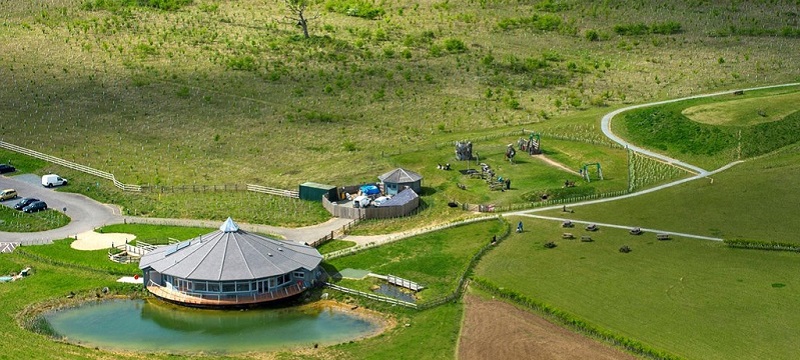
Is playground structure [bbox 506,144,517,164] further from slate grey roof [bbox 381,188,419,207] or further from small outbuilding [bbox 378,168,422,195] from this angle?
slate grey roof [bbox 381,188,419,207]

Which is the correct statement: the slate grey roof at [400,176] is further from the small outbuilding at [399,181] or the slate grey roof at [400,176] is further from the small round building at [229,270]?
the small round building at [229,270]

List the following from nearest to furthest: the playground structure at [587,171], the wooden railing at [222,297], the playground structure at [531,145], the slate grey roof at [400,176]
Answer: the wooden railing at [222,297]
the slate grey roof at [400,176]
the playground structure at [587,171]
the playground structure at [531,145]

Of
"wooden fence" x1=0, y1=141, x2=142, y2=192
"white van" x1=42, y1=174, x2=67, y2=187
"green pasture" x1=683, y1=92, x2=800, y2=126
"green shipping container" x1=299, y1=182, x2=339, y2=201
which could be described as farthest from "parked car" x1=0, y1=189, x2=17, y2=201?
"green pasture" x1=683, y1=92, x2=800, y2=126

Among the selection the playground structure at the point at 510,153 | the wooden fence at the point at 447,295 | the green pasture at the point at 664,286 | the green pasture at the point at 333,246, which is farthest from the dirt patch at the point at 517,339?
the playground structure at the point at 510,153

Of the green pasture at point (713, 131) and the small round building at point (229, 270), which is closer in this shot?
the small round building at point (229, 270)

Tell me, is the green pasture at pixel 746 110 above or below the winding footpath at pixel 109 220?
above

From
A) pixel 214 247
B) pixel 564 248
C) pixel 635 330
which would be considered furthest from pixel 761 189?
pixel 214 247

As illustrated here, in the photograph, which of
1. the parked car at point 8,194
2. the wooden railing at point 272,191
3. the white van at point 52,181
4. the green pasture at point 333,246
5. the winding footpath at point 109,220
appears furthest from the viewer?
the white van at point 52,181
